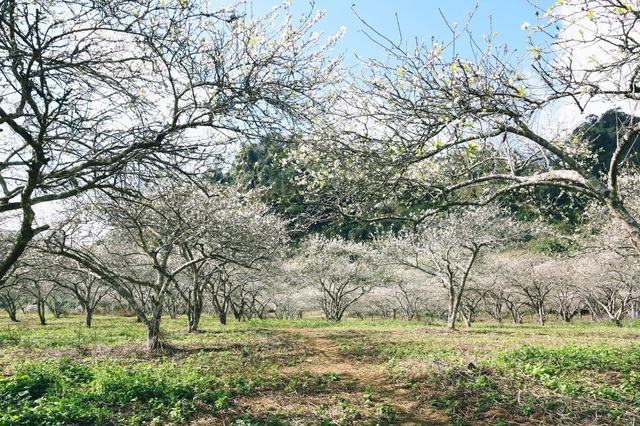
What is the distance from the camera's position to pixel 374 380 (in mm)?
9641

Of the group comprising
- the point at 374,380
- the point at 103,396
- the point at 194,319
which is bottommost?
the point at 374,380

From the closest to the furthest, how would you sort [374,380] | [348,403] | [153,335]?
[348,403] → [374,380] → [153,335]

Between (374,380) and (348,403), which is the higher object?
(348,403)

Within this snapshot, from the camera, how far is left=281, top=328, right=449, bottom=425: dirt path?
6922mm

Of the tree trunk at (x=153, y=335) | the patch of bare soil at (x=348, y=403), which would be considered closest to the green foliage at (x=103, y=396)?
the patch of bare soil at (x=348, y=403)

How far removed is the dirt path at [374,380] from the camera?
692cm

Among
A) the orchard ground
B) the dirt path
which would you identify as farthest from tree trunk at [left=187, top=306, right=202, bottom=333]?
the orchard ground

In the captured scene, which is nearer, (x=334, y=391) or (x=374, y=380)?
(x=334, y=391)

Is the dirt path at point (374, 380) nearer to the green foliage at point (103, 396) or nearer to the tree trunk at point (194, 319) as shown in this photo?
the green foliage at point (103, 396)

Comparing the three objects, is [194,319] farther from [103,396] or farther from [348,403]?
[348,403]

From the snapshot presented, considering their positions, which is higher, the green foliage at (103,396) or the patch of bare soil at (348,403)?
the green foliage at (103,396)

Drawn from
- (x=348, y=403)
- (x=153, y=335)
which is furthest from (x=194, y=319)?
(x=348, y=403)

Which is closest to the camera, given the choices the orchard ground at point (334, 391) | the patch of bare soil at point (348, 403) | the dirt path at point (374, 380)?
the orchard ground at point (334, 391)

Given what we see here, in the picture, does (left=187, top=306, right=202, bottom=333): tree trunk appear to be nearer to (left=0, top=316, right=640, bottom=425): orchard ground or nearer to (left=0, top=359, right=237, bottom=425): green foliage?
(left=0, top=316, right=640, bottom=425): orchard ground
